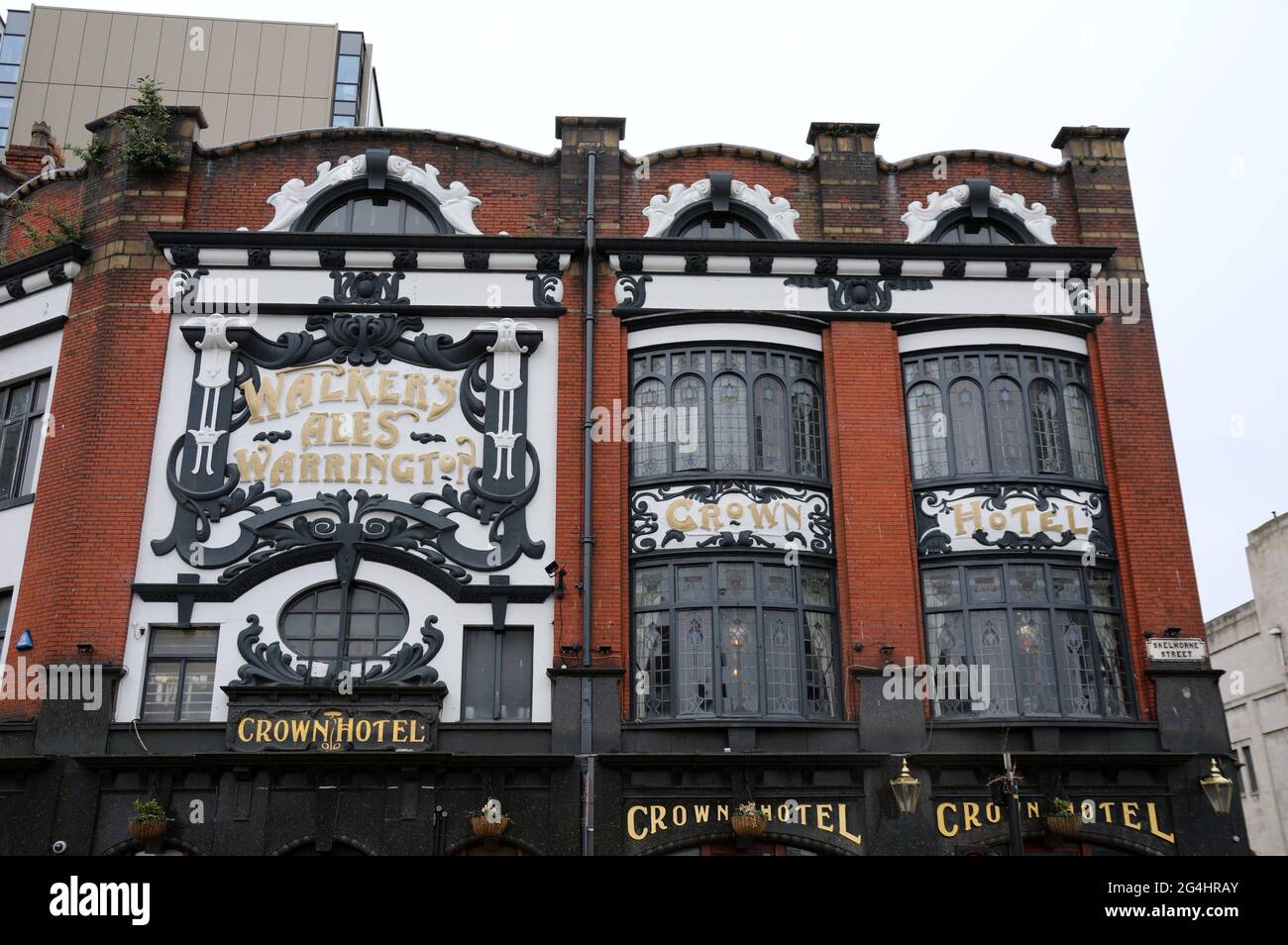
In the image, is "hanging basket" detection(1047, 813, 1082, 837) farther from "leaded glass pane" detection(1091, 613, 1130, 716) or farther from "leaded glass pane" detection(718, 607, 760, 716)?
"leaded glass pane" detection(718, 607, 760, 716)

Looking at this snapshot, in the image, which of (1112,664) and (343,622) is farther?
(1112,664)

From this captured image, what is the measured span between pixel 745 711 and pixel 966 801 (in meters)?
3.43

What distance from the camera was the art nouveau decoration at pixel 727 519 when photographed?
18547 millimetres

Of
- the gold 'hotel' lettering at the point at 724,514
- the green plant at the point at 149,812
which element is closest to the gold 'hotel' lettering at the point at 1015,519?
the gold 'hotel' lettering at the point at 724,514

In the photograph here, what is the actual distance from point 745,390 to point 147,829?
1097cm

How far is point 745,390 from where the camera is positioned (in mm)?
19453

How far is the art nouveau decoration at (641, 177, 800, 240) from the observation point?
20.6 meters

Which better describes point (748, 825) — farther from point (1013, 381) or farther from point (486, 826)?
point (1013, 381)

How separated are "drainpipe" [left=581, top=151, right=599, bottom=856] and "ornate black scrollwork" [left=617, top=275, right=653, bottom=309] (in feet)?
1.65

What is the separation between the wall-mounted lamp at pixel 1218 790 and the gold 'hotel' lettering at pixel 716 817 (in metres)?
5.02

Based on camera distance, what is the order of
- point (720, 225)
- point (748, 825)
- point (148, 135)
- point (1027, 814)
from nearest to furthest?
point (748, 825), point (1027, 814), point (148, 135), point (720, 225)

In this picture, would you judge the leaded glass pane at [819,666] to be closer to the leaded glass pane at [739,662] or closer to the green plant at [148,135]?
the leaded glass pane at [739,662]

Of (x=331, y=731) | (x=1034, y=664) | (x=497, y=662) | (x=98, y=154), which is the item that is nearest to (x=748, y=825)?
(x=497, y=662)
